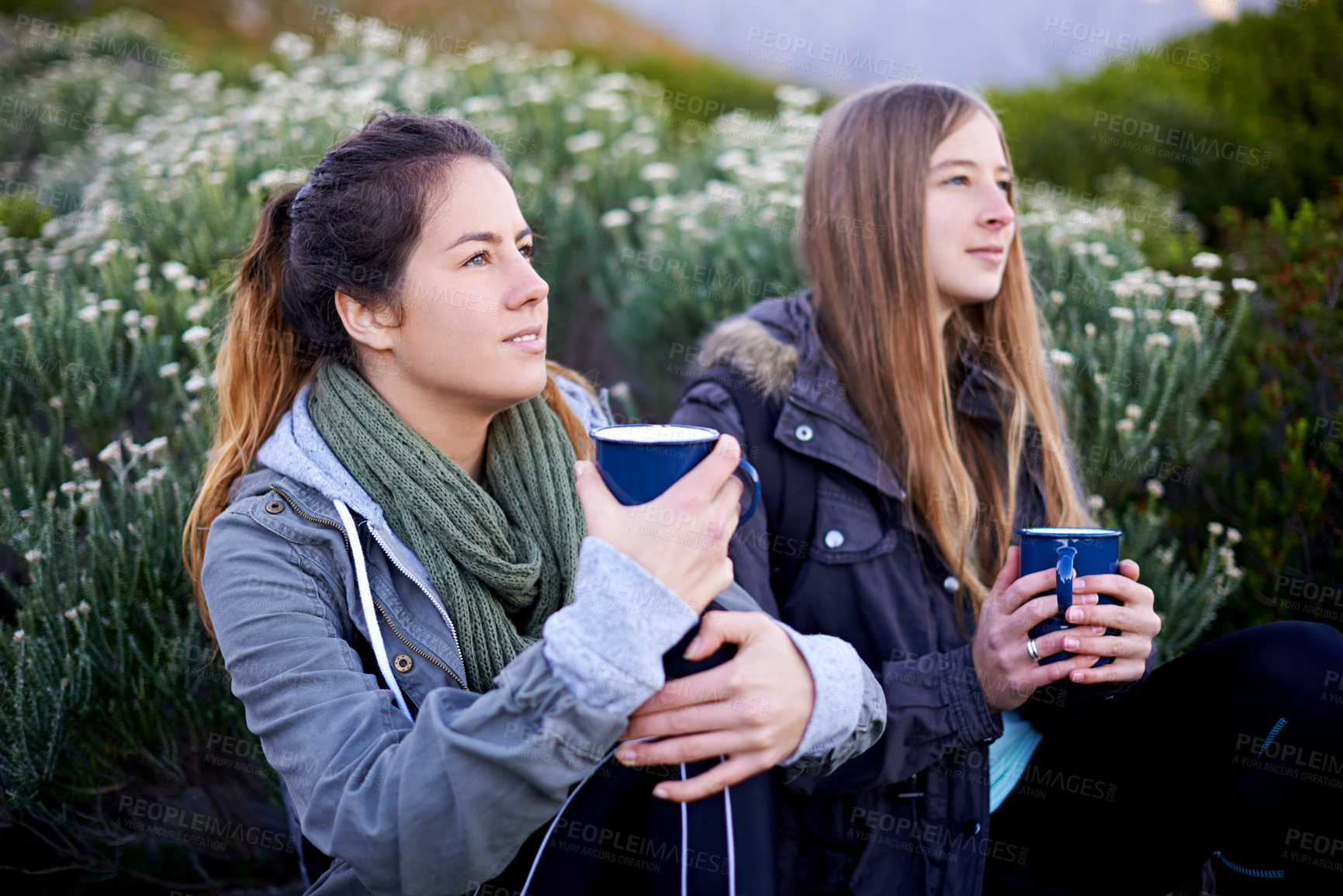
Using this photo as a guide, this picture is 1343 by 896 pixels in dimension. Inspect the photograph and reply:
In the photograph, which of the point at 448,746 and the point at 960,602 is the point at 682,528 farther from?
the point at 960,602

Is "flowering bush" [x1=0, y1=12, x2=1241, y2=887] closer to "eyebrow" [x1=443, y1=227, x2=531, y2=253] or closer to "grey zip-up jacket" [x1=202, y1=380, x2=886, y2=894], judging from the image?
"grey zip-up jacket" [x1=202, y1=380, x2=886, y2=894]

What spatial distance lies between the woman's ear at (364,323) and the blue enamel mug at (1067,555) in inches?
51.4

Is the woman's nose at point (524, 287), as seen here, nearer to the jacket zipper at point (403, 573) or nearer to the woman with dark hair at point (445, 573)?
the woman with dark hair at point (445, 573)

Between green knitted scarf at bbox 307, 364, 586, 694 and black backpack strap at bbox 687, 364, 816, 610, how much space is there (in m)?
0.47

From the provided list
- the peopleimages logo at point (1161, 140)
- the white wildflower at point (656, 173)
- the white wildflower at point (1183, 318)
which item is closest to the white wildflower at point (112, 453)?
the white wildflower at point (656, 173)

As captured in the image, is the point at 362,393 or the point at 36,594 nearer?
the point at 362,393

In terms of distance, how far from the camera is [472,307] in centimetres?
179

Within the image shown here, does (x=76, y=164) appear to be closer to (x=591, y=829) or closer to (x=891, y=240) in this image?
(x=891, y=240)

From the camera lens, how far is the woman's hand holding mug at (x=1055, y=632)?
1716 mm

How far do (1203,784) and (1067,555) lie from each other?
678mm

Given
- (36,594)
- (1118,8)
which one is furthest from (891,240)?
(1118,8)

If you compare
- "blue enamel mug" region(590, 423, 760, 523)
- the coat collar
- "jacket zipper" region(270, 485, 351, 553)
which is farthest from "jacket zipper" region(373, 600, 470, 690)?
the coat collar

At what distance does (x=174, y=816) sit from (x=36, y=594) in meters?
0.86

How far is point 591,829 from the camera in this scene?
1544mm
